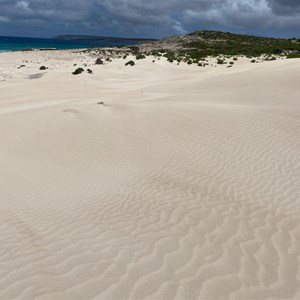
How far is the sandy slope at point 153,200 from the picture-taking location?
433cm

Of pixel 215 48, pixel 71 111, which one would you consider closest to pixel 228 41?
pixel 215 48

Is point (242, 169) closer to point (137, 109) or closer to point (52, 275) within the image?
point (52, 275)

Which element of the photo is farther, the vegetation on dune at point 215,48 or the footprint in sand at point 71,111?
the vegetation on dune at point 215,48

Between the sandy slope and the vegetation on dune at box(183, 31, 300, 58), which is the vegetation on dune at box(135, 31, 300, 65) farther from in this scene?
the sandy slope

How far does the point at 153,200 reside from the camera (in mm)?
6867

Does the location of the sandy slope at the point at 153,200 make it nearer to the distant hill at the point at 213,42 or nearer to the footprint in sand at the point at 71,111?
the footprint in sand at the point at 71,111

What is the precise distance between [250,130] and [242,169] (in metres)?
3.38

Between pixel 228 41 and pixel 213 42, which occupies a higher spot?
pixel 228 41

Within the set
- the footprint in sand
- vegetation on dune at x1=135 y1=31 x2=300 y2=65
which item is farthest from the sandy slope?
vegetation on dune at x1=135 y1=31 x2=300 y2=65

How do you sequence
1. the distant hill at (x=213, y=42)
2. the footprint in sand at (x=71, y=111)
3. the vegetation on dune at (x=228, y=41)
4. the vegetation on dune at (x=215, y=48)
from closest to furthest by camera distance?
1. the footprint in sand at (x=71, y=111)
2. the vegetation on dune at (x=215, y=48)
3. the distant hill at (x=213, y=42)
4. the vegetation on dune at (x=228, y=41)

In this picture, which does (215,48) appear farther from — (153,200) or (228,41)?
(153,200)

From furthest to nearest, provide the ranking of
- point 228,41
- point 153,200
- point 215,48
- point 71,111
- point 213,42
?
point 228,41
point 213,42
point 215,48
point 71,111
point 153,200

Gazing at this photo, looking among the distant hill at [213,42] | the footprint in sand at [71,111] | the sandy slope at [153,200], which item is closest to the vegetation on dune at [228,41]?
the distant hill at [213,42]

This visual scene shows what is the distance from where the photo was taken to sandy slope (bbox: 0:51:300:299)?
4332mm
